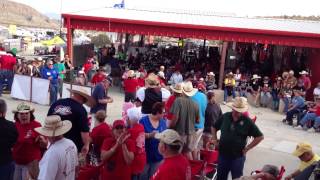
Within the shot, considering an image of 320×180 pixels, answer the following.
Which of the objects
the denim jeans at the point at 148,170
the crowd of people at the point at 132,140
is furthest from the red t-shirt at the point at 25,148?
the denim jeans at the point at 148,170

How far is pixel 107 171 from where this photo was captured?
532cm

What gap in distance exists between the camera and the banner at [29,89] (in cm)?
1444

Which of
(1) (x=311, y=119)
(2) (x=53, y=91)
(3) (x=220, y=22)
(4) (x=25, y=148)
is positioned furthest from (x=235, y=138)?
(3) (x=220, y=22)

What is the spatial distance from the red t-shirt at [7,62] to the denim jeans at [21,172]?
32.9ft

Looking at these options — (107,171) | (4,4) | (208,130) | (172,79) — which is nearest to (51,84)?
(172,79)

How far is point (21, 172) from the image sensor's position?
617 centimetres

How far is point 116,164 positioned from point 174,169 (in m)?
1.19

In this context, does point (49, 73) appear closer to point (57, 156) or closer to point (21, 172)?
point (21, 172)

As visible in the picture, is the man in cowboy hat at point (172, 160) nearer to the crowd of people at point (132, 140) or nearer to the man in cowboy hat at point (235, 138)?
the crowd of people at point (132, 140)

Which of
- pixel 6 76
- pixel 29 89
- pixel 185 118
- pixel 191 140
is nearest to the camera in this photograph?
pixel 185 118

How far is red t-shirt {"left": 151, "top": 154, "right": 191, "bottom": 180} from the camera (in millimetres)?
4312

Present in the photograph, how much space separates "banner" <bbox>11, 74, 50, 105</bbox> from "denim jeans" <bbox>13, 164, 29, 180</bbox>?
27.2 feet

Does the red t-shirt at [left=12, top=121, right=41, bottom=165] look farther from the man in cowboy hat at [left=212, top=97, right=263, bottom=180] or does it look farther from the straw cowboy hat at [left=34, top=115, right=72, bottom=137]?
the man in cowboy hat at [left=212, top=97, right=263, bottom=180]

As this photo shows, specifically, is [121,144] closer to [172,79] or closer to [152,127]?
[152,127]
